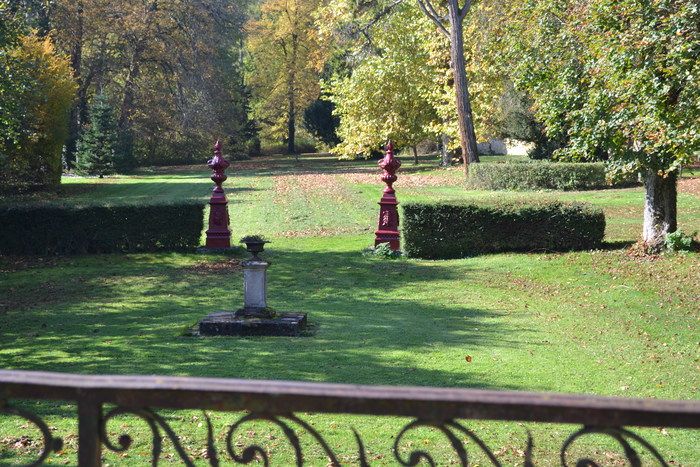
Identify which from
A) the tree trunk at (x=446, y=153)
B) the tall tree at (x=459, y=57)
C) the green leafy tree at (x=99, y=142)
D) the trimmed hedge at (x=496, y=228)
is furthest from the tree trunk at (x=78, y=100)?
the trimmed hedge at (x=496, y=228)

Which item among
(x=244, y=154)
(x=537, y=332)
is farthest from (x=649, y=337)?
(x=244, y=154)

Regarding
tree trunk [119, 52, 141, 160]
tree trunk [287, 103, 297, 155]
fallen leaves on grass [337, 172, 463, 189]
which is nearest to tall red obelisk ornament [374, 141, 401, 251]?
fallen leaves on grass [337, 172, 463, 189]

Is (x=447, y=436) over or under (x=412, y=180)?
under

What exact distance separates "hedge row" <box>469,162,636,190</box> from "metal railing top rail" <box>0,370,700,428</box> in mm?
31515

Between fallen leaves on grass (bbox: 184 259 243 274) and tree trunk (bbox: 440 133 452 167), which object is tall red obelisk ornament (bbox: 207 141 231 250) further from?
tree trunk (bbox: 440 133 452 167)

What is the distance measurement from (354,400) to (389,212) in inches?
650

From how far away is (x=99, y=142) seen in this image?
1834 inches

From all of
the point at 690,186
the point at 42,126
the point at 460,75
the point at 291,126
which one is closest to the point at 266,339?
the point at 460,75

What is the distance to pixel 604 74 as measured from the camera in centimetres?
1513

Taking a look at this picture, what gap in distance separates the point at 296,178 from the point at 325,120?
956 inches

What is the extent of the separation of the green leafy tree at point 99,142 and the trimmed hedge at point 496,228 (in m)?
31.4

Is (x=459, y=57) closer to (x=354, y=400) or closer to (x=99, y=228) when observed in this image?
(x=99, y=228)

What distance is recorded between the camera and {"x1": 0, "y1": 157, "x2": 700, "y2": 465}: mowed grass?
7312 mm

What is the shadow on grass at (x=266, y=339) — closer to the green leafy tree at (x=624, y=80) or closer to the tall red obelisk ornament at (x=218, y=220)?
the tall red obelisk ornament at (x=218, y=220)
